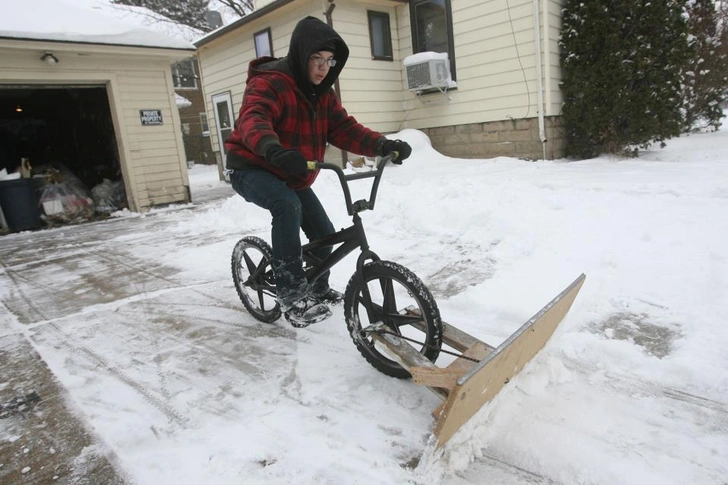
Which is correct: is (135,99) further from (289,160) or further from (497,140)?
(289,160)

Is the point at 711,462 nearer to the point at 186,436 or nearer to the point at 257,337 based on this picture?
the point at 186,436

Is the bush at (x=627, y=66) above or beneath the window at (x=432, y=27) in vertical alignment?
beneath

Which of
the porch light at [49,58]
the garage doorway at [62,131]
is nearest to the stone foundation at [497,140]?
the garage doorway at [62,131]

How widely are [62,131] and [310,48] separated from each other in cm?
1322

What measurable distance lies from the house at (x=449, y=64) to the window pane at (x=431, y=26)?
22 mm

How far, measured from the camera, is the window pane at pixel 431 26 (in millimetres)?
10727

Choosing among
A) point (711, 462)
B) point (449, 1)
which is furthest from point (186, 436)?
point (449, 1)

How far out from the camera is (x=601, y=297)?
3.24 meters

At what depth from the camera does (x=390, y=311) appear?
8.37 ft

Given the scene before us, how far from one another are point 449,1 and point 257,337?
384 inches

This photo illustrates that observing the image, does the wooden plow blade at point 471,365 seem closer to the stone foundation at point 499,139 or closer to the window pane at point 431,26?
the stone foundation at point 499,139

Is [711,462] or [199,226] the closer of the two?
[711,462]

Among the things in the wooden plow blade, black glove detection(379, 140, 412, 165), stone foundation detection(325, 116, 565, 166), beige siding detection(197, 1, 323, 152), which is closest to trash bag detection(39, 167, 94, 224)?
beige siding detection(197, 1, 323, 152)

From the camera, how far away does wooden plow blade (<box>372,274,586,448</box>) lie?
1676mm
